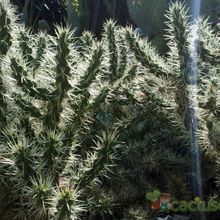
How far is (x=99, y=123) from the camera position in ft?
10.4

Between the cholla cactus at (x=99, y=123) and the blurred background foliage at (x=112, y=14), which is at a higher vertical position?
the blurred background foliage at (x=112, y=14)

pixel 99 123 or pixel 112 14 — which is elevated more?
pixel 112 14

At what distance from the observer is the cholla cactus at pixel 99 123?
2.45m

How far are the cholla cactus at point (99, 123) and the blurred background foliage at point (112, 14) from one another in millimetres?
2442

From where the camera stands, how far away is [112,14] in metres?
7.33

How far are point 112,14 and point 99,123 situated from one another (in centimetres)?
445

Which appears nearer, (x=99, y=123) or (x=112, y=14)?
(x=99, y=123)

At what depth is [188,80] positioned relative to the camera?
117 inches

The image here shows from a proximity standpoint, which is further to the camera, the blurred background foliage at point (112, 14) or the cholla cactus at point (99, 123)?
the blurred background foliage at point (112, 14)

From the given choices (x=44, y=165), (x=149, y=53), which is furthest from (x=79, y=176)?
(x=149, y=53)

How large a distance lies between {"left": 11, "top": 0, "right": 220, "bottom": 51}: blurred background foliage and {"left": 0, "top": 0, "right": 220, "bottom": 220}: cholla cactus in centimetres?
244

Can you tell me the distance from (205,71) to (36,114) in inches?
48.3

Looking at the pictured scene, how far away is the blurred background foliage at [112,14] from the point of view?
250 inches

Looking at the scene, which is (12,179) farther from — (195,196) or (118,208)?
(195,196)
